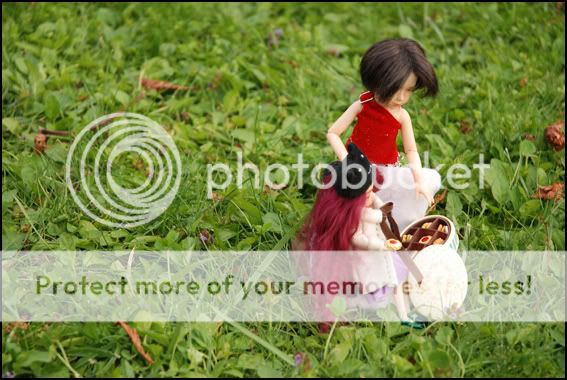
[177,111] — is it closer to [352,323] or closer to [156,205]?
[156,205]

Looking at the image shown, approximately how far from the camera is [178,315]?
282cm

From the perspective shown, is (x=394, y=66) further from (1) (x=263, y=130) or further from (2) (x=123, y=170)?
(2) (x=123, y=170)

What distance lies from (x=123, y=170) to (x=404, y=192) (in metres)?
1.51

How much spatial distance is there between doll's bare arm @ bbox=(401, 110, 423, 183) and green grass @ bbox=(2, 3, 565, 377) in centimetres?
52

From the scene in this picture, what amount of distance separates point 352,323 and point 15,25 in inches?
124

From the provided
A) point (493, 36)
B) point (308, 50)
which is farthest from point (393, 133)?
point (493, 36)

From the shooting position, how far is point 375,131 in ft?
9.71

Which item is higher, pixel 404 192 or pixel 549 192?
pixel 404 192

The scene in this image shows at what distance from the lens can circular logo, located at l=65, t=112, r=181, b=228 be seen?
3.40m

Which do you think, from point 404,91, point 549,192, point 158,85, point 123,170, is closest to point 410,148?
point 404,91

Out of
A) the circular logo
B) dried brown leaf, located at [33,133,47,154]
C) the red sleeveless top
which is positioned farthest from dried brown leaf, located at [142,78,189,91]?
the red sleeveless top

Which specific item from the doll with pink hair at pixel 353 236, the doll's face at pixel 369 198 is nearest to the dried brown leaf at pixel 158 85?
the doll with pink hair at pixel 353 236

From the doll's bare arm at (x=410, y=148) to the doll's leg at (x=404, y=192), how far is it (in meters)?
0.05

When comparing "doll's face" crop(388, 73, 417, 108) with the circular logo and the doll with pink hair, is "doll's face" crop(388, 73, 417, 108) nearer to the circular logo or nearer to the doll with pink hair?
the doll with pink hair
